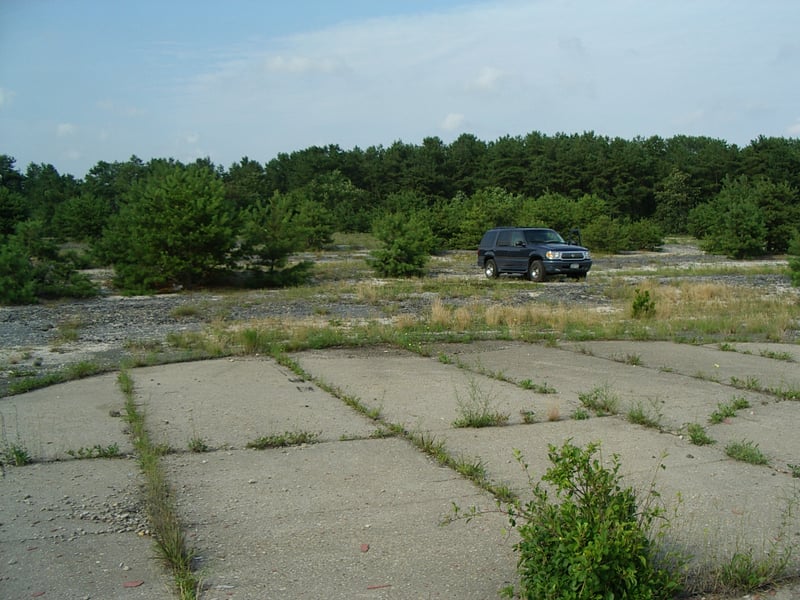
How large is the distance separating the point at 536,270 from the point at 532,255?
0.60m

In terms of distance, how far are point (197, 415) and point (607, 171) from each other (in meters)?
74.3

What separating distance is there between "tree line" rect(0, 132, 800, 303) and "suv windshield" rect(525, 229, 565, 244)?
4.48m

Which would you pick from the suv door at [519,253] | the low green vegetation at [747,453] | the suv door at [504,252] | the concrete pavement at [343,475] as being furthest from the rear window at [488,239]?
the low green vegetation at [747,453]

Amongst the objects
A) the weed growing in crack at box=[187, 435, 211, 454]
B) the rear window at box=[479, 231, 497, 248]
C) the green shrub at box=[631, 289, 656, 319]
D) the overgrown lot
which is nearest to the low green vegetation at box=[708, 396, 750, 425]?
the weed growing in crack at box=[187, 435, 211, 454]

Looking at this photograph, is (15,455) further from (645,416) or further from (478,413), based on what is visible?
(645,416)

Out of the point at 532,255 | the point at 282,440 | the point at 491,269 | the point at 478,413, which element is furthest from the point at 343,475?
the point at 491,269

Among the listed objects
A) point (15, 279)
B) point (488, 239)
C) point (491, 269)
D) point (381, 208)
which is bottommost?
point (491, 269)

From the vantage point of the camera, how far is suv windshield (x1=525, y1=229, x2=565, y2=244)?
2856 centimetres

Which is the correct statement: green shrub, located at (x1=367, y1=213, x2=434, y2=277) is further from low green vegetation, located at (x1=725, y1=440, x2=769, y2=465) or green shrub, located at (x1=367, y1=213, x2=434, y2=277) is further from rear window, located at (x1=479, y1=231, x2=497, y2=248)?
low green vegetation, located at (x1=725, y1=440, x2=769, y2=465)

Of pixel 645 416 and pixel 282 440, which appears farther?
pixel 645 416

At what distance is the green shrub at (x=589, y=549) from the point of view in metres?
3.59

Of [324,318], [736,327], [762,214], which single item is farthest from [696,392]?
[762,214]

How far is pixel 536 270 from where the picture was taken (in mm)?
27781

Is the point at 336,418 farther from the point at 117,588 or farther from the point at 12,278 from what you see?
the point at 12,278
